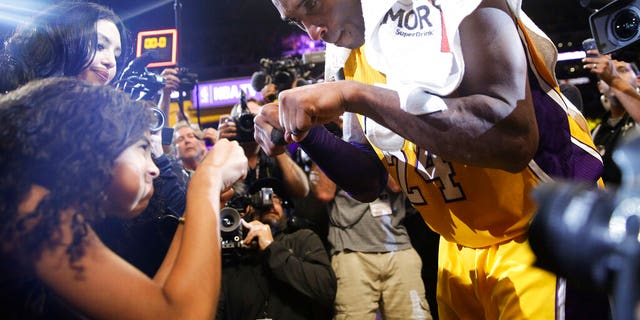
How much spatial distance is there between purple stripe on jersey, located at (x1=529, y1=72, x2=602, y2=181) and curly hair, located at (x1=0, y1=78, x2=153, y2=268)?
3.72 feet

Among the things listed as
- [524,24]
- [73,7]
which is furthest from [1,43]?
[524,24]

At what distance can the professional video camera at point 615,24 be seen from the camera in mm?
2481

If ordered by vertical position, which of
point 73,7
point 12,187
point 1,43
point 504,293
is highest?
point 73,7

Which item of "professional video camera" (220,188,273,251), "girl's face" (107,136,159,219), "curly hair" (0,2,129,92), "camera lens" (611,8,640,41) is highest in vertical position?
"camera lens" (611,8,640,41)

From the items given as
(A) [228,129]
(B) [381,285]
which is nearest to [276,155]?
(A) [228,129]

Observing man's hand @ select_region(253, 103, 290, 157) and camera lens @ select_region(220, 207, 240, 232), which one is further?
camera lens @ select_region(220, 207, 240, 232)

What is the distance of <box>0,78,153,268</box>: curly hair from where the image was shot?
1.10m

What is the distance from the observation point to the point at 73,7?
187 cm

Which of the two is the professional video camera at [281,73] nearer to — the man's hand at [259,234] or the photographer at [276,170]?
the photographer at [276,170]

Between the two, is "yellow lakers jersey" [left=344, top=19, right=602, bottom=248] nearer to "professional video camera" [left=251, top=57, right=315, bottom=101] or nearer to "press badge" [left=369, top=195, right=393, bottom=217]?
"press badge" [left=369, top=195, right=393, bottom=217]

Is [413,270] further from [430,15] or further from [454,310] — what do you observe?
[430,15]

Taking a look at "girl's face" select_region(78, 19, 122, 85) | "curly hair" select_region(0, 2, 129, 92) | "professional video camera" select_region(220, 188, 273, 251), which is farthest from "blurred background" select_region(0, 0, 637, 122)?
"curly hair" select_region(0, 2, 129, 92)

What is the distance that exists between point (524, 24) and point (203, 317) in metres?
1.21

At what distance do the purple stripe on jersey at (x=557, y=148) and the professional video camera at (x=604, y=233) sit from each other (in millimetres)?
852
